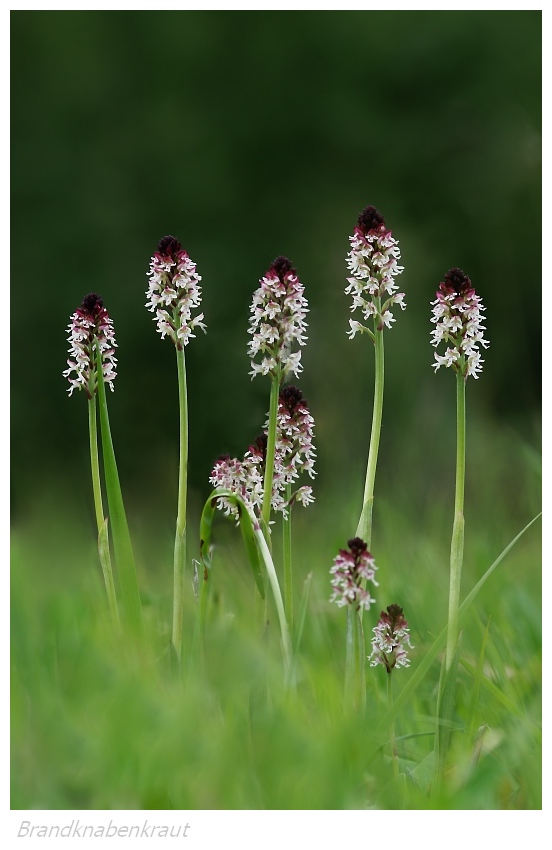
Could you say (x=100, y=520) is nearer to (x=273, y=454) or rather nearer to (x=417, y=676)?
(x=273, y=454)

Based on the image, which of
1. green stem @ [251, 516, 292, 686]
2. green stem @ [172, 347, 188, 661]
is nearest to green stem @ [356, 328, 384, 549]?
green stem @ [251, 516, 292, 686]

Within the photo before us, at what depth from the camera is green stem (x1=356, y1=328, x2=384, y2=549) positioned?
1.57m

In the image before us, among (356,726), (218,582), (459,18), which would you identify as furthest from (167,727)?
(459,18)

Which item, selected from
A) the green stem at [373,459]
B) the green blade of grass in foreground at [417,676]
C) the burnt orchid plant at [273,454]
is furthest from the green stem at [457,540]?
the burnt orchid plant at [273,454]

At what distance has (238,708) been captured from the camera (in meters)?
1.37

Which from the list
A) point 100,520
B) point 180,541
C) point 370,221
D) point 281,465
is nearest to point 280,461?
point 281,465

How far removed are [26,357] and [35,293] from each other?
382mm

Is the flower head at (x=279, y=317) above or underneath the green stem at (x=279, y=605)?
above

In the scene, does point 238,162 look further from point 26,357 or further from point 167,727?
point 167,727

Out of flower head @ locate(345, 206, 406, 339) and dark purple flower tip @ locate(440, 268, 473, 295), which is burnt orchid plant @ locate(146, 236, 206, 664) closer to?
flower head @ locate(345, 206, 406, 339)

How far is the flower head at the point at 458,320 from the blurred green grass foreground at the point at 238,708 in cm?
45

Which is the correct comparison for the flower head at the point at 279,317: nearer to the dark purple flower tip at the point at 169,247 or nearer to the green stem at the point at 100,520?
the dark purple flower tip at the point at 169,247

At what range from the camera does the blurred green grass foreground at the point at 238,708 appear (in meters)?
1.25
